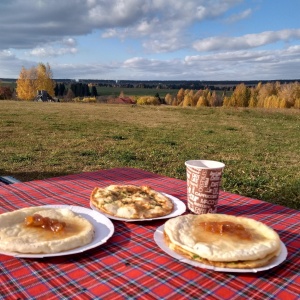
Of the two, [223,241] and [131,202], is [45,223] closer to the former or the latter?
[131,202]

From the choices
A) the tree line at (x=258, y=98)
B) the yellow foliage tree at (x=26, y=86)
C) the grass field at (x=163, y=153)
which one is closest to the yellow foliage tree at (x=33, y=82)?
the yellow foliage tree at (x=26, y=86)

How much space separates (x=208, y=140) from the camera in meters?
12.9

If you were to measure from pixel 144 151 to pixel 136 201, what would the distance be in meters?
8.07

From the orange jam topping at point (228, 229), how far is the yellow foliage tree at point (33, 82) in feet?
213

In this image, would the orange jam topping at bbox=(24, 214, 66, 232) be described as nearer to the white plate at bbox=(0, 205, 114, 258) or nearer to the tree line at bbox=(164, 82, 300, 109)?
the white plate at bbox=(0, 205, 114, 258)

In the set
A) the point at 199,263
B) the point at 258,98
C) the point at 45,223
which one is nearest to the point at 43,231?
the point at 45,223

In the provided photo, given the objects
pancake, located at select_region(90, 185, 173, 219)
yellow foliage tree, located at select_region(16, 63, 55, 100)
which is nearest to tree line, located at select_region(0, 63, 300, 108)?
yellow foliage tree, located at select_region(16, 63, 55, 100)

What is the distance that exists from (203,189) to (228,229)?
33 centimetres

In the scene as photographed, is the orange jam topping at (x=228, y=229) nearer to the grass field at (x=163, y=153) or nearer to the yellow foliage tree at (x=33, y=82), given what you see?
the grass field at (x=163, y=153)

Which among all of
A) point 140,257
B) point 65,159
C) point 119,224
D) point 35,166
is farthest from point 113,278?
point 65,159

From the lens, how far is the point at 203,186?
1887mm

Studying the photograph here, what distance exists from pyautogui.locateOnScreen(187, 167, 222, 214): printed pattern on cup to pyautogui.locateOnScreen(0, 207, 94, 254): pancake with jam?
0.60m

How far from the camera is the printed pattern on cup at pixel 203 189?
1.85 metres

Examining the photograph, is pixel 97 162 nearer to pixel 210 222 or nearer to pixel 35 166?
pixel 35 166
